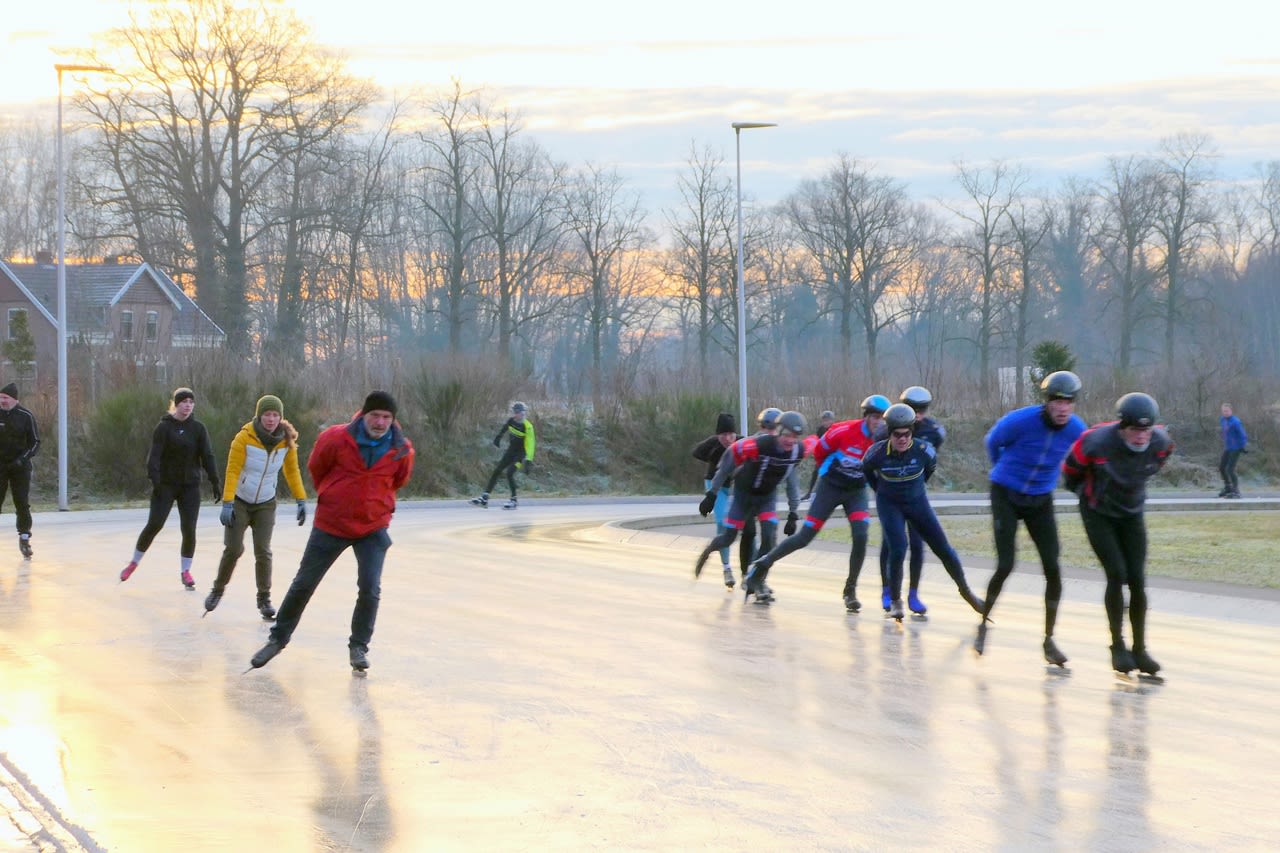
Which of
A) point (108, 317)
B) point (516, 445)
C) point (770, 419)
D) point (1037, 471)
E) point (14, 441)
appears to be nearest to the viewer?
point (1037, 471)

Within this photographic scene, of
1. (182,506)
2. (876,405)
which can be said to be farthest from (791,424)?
(182,506)

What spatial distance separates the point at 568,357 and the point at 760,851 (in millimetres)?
87444

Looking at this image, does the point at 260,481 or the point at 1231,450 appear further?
the point at 1231,450

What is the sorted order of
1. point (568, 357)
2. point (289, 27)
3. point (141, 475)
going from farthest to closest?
point (568, 357) < point (289, 27) < point (141, 475)

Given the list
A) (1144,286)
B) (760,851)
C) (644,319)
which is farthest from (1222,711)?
(644,319)

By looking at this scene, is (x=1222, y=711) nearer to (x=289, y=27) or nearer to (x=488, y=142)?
(x=289, y=27)

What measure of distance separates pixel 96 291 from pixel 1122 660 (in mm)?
60751

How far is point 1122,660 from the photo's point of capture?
10172 mm

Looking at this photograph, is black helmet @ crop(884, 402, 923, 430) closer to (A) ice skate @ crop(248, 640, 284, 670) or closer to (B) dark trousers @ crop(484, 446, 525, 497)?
(A) ice skate @ crop(248, 640, 284, 670)

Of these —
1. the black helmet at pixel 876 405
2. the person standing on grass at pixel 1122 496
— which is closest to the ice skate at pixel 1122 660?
the person standing on grass at pixel 1122 496

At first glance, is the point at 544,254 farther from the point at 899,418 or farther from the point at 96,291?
the point at 899,418

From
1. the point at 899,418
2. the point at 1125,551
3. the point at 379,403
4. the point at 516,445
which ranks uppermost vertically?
the point at 379,403

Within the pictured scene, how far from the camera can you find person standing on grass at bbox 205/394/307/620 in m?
13.0

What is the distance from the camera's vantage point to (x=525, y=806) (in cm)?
677
